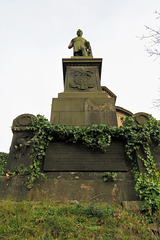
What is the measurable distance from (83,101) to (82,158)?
8.21 feet

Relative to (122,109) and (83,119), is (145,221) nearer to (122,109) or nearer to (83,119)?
(83,119)

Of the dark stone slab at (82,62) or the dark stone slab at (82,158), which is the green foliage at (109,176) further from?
the dark stone slab at (82,62)

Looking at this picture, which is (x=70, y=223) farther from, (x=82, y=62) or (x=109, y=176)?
(x=82, y=62)

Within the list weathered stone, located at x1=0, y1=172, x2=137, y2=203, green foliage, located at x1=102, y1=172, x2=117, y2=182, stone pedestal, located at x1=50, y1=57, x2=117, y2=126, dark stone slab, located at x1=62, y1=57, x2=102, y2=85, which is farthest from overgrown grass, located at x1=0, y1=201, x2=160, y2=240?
dark stone slab, located at x1=62, y1=57, x2=102, y2=85

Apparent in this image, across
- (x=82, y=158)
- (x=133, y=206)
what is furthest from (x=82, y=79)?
(x=133, y=206)

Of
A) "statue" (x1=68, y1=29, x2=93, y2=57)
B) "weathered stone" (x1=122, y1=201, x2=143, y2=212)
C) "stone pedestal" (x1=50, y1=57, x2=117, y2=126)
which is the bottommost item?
"weathered stone" (x1=122, y1=201, x2=143, y2=212)

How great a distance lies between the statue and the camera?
981 centimetres

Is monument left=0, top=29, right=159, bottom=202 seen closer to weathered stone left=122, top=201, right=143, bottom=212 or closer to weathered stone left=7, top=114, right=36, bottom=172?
weathered stone left=7, top=114, right=36, bottom=172

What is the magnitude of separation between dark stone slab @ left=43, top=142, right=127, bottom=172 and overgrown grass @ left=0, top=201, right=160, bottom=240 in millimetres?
1344

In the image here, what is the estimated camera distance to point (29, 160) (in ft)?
16.5

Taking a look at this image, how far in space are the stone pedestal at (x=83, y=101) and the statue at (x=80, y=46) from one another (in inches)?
→ 57.1

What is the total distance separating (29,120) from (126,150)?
3022mm

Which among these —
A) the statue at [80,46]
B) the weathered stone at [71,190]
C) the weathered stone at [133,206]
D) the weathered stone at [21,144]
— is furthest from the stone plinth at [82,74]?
the weathered stone at [133,206]

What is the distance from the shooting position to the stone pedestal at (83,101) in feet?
21.1
